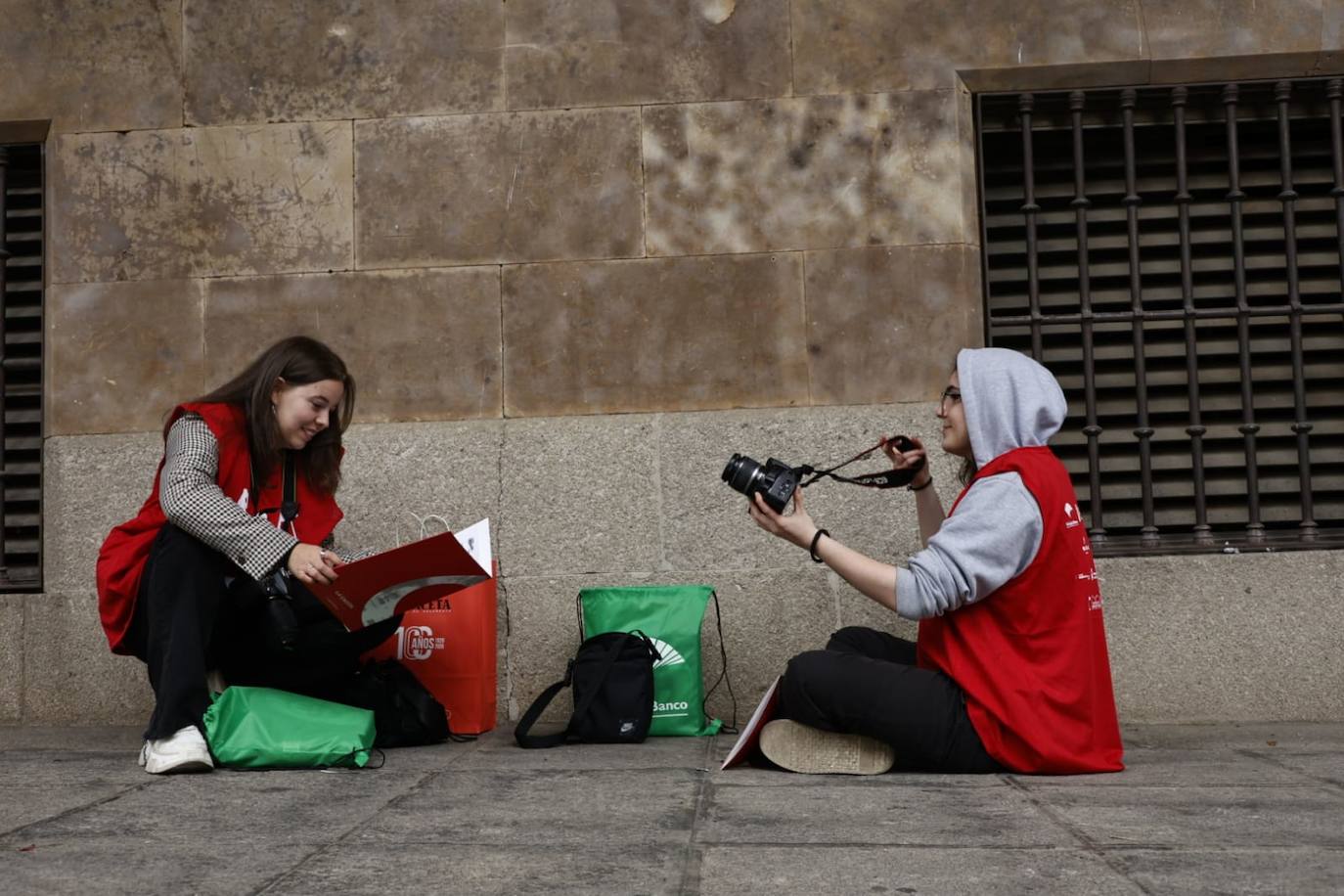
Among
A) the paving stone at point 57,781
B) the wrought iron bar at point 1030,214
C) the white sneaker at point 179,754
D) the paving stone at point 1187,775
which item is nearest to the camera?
the paving stone at point 57,781

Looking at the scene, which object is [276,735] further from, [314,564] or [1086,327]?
[1086,327]

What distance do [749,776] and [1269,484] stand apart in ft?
9.53

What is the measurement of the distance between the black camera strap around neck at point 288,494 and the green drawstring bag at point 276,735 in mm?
637

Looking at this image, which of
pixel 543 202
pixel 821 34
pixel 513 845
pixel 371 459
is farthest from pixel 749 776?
pixel 821 34

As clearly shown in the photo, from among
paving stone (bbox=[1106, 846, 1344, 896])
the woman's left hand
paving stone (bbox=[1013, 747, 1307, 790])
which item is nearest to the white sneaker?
the woman's left hand

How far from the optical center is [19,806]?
311cm

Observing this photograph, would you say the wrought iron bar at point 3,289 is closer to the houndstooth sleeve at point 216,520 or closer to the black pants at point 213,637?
the black pants at point 213,637

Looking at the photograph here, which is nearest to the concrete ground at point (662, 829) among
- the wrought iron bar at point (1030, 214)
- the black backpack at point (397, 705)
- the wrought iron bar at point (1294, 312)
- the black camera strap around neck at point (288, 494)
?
the black backpack at point (397, 705)

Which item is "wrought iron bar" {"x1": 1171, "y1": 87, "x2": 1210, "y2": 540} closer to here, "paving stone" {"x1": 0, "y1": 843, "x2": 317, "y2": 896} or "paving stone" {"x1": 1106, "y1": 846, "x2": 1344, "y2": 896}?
"paving stone" {"x1": 1106, "y1": 846, "x2": 1344, "y2": 896}

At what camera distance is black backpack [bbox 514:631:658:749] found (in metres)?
4.42

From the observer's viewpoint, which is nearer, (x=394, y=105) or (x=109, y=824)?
(x=109, y=824)

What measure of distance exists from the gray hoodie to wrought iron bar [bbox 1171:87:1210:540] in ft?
5.79

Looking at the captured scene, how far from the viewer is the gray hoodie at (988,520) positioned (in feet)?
11.3

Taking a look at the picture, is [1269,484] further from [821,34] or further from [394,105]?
[394,105]
